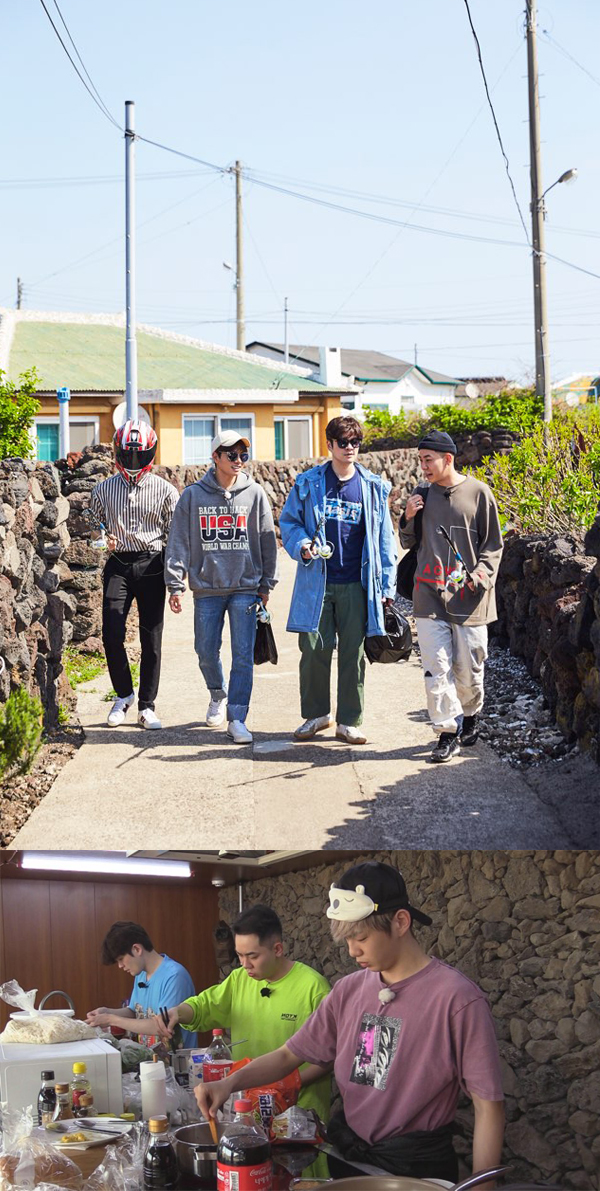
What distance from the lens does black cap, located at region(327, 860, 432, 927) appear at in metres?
3.24

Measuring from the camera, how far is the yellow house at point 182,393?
10.9 ft

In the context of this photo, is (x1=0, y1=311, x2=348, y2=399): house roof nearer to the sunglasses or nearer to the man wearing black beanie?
the sunglasses

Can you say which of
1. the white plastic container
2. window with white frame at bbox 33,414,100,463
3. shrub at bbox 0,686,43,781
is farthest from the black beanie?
the white plastic container

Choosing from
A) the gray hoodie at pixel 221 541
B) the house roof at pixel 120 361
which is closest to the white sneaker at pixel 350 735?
the gray hoodie at pixel 221 541

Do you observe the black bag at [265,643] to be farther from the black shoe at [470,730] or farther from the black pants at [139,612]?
the black shoe at [470,730]

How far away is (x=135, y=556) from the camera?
3.55 metres

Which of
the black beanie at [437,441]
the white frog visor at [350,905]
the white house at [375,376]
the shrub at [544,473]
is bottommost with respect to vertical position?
the white frog visor at [350,905]

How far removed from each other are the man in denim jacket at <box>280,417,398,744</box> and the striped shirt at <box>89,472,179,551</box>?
335mm

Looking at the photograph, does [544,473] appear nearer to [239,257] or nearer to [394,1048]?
[239,257]

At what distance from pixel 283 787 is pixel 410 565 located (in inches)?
27.4

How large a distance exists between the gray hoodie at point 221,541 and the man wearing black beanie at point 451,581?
1.29ft

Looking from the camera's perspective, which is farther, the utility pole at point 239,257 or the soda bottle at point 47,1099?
the utility pole at point 239,257

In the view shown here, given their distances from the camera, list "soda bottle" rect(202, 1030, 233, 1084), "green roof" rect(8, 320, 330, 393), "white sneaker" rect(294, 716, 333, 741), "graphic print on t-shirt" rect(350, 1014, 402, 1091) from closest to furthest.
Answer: "graphic print on t-shirt" rect(350, 1014, 402, 1091) < "green roof" rect(8, 320, 330, 393) < "soda bottle" rect(202, 1030, 233, 1084) < "white sneaker" rect(294, 716, 333, 741)

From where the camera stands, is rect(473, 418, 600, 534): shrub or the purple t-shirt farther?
rect(473, 418, 600, 534): shrub
